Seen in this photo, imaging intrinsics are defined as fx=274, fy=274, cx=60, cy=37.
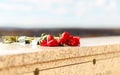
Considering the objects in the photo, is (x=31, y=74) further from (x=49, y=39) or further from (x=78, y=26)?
(x=78, y=26)

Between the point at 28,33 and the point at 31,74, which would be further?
the point at 28,33

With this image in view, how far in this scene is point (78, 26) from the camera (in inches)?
104
